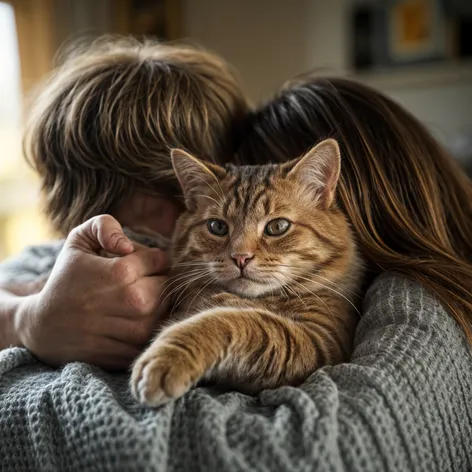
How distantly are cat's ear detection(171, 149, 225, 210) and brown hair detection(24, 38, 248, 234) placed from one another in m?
0.12

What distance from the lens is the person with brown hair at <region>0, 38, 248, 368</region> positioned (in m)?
1.16

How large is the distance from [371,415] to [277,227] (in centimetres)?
49

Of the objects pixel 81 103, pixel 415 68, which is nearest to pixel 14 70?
pixel 81 103

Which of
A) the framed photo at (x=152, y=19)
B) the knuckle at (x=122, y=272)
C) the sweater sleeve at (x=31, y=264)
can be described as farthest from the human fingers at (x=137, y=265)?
the framed photo at (x=152, y=19)

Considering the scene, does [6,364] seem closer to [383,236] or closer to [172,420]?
[172,420]

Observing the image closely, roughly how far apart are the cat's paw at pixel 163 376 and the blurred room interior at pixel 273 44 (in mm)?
2936

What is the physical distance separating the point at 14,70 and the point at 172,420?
3368mm

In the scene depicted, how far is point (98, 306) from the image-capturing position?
45.2 inches

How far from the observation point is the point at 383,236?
54.6 inches

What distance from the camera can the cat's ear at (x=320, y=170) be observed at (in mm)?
1228

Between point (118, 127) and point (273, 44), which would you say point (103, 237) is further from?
point (273, 44)

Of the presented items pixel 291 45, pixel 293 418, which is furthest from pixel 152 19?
pixel 293 418

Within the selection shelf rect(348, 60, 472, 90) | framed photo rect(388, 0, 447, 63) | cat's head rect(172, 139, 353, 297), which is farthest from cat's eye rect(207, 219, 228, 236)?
framed photo rect(388, 0, 447, 63)

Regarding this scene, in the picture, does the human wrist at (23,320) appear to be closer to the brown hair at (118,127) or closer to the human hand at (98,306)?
the human hand at (98,306)
